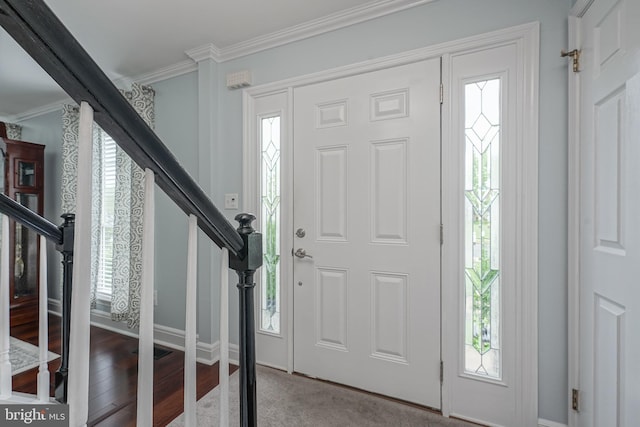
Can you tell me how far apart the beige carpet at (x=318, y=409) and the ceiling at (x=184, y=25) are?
2369 millimetres

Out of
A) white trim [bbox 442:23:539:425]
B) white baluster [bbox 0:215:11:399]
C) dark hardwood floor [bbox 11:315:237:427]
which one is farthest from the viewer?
dark hardwood floor [bbox 11:315:237:427]

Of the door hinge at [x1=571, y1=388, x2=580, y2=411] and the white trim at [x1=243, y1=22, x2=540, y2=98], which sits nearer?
the door hinge at [x1=571, y1=388, x2=580, y2=411]

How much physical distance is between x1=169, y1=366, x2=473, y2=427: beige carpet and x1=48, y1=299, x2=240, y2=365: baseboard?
1.26ft

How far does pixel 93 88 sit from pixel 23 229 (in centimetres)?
408

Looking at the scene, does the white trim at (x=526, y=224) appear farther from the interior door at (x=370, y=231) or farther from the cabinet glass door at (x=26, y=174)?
the cabinet glass door at (x=26, y=174)

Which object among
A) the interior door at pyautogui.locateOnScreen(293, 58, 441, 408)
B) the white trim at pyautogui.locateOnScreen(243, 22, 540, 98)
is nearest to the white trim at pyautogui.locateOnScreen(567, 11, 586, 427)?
the white trim at pyautogui.locateOnScreen(243, 22, 540, 98)

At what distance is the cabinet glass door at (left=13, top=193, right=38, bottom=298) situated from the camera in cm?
322

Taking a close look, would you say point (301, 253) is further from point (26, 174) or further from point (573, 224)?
point (26, 174)

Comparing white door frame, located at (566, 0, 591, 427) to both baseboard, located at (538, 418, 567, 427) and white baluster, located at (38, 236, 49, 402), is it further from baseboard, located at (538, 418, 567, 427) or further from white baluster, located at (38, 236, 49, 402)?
white baluster, located at (38, 236, 49, 402)

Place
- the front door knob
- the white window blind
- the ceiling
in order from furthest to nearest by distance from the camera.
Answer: the white window blind < the front door knob < the ceiling

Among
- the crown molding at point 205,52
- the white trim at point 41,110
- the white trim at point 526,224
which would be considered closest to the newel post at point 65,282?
the crown molding at point 205,52

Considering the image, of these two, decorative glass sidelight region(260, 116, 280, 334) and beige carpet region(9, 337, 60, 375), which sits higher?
decorative glass sidelight region(260, 116, 280, 334)

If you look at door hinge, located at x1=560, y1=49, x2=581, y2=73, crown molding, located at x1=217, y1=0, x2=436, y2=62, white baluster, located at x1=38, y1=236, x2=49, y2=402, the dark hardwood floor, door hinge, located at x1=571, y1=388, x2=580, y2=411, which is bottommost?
the dark hardwood floor

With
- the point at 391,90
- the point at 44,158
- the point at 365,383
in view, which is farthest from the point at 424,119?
the point at 44,158
